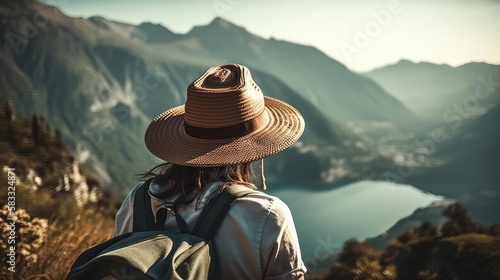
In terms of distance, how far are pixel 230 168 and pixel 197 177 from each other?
178 mm

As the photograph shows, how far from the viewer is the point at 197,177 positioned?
80.4 inches

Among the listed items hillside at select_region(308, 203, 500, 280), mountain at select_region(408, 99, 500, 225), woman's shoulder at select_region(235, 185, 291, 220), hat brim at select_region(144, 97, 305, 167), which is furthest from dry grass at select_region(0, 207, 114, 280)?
mountain at select_region(408, 99, 500, 225)

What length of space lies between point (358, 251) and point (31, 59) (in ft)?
722

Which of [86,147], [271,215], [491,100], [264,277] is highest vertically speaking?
[271,215]

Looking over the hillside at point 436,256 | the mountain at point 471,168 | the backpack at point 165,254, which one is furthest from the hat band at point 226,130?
the mountain at point 471,168

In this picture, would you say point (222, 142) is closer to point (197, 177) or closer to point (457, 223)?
point (197, 177)

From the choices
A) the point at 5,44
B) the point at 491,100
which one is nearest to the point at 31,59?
the point at 5,44

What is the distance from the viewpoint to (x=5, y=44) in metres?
181

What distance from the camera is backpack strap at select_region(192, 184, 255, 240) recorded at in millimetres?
1835

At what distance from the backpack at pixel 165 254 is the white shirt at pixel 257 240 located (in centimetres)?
4

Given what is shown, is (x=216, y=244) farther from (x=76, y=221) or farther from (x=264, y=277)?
(x=76, y=221)

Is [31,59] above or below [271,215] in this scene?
below

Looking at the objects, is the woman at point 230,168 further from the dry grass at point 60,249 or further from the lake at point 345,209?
the lake at point 345,209

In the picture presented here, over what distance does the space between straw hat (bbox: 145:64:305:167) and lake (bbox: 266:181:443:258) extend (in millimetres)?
109274
